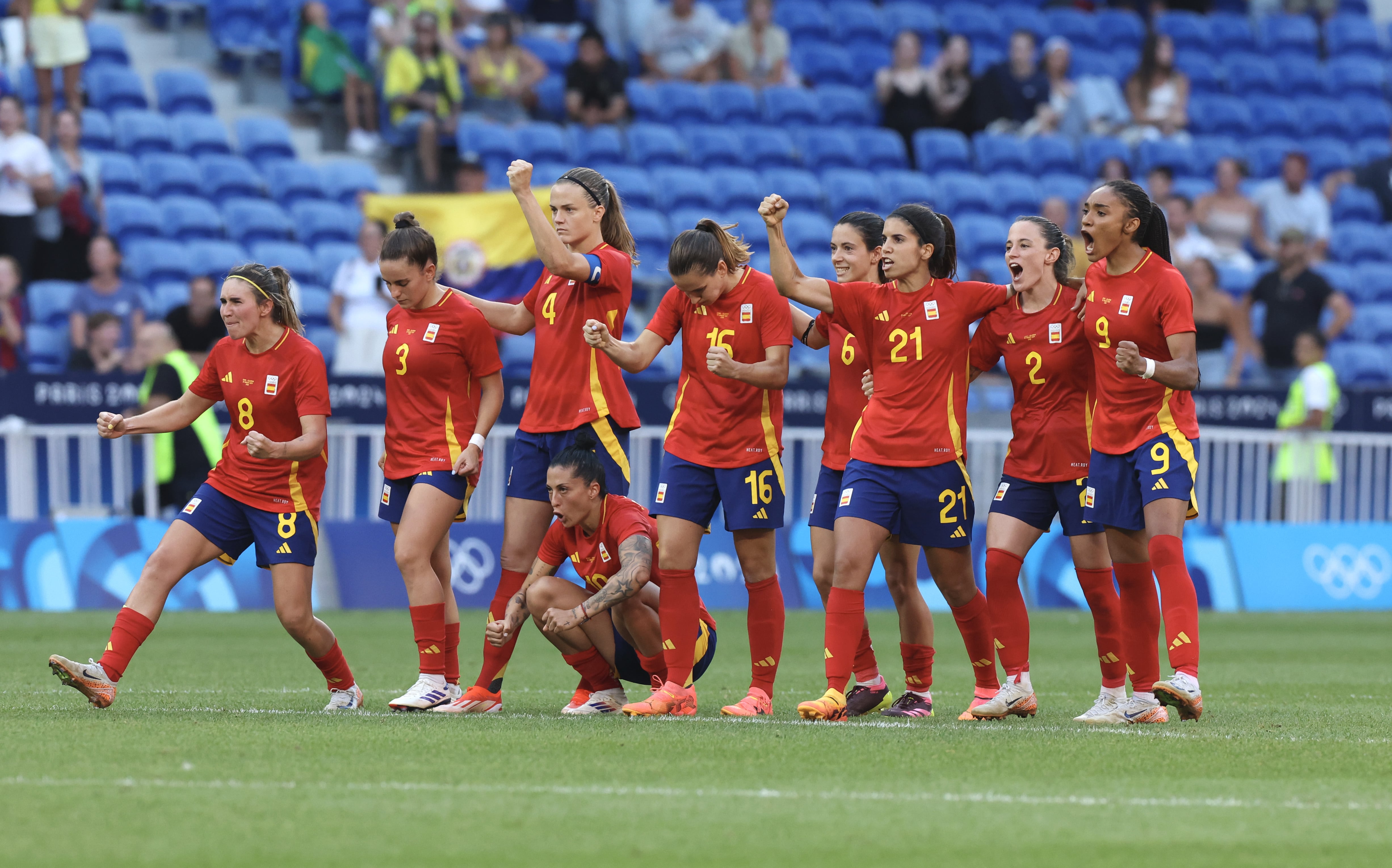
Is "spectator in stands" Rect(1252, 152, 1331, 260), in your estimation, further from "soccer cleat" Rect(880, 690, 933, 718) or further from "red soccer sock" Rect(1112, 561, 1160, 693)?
"soccer cleat" Rect(880, 690, 933, 718)

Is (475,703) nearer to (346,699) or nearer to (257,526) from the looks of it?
(346,699)

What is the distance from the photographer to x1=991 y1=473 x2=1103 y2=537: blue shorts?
7715 millimetres

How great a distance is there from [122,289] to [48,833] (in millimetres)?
11178

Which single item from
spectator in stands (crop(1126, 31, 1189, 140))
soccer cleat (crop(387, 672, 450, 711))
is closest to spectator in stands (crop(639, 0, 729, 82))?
→ spectator in stands (crop(1126, 31, 1189, 140))

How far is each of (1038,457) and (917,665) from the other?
108 centimetres

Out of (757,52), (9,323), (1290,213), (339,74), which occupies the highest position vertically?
(757,52)

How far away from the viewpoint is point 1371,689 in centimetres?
922

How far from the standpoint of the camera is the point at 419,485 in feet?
25.6

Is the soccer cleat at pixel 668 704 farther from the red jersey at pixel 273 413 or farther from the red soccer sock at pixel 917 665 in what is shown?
the red jersey at pixel 273 413

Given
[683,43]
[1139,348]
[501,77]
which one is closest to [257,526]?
[1139,348]

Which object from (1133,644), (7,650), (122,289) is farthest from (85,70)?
(1133,644)

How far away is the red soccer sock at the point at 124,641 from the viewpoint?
7.47 metres

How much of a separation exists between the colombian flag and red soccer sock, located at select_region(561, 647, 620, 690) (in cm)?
936

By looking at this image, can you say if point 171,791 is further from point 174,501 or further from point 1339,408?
point 1339,408
